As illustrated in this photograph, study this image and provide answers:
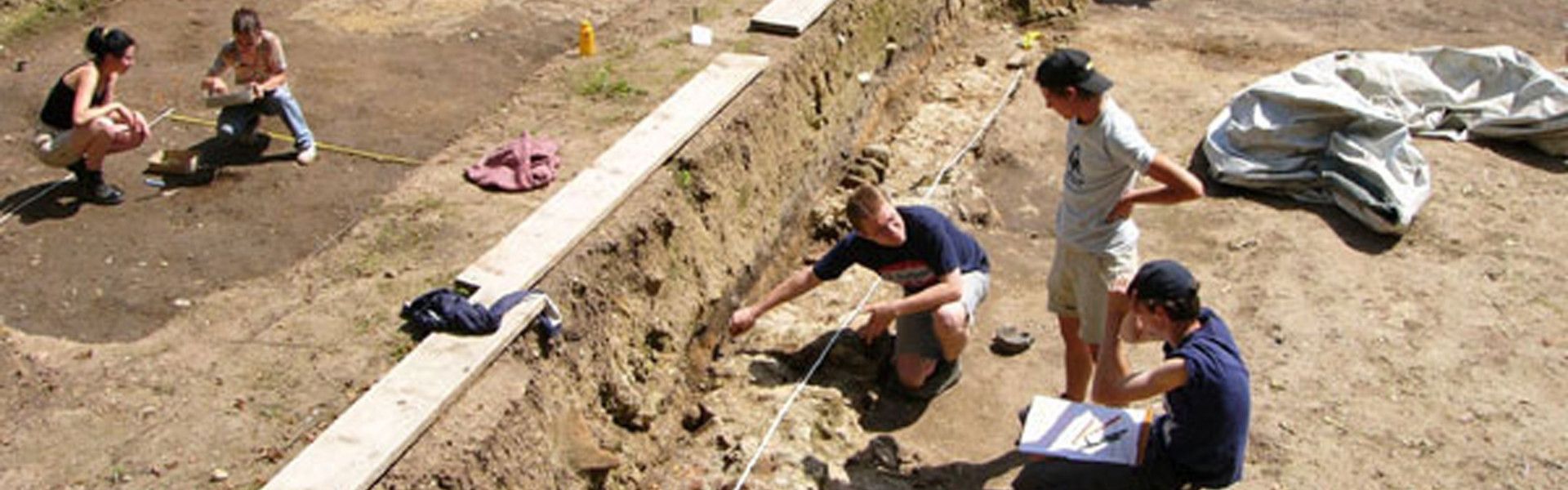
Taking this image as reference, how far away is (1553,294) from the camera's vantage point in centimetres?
755

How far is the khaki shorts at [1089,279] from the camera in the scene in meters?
5.59

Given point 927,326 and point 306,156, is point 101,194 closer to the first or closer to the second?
point 306,156

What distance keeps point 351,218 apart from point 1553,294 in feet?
22.2

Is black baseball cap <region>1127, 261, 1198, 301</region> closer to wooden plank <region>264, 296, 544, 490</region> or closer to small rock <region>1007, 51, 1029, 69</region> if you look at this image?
wooden plank <region>264, 296, 544, 490</region>

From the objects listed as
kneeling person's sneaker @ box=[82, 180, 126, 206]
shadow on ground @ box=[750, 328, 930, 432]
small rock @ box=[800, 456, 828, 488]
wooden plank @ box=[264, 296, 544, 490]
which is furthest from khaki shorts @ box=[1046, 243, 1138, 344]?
kneeling person's sneaker @ box=[82, 180, 126, 206]

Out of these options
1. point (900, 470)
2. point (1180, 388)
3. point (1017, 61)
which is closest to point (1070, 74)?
point (1180, 388)

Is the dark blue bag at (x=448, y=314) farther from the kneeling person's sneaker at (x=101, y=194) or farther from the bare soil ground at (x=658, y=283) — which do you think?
the kneeling person's sneaker at (x=101, y=194)

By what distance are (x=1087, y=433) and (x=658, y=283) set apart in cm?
240

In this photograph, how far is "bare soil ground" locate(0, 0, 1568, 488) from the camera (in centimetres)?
530

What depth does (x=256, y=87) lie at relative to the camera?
7383 millimetres

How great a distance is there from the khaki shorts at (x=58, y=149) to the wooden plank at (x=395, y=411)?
2809 mm

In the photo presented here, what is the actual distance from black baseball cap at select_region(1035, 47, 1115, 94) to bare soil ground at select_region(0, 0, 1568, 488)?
6.49ft

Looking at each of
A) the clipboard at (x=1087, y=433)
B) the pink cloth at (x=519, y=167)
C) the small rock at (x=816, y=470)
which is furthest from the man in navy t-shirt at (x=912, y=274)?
the pink cloth at (x=519, y=167)

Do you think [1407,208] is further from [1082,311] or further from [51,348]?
[51,348]
